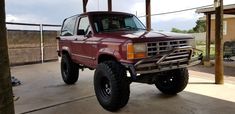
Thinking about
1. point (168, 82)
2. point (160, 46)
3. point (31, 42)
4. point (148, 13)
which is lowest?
point (168, 82)

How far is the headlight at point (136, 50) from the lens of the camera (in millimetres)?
4242

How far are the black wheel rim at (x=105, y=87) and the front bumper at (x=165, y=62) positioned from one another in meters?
0.66

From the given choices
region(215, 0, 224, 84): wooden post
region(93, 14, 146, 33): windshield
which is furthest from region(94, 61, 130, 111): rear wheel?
region(215, 0, 224, 84): wooden post

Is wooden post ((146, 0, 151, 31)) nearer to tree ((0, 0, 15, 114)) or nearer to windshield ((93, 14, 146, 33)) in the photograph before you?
windshield ((93, 14, 146, 33))

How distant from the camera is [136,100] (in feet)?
17.4

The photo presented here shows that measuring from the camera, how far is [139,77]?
15.0 feet

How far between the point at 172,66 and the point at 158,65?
1.23 feet

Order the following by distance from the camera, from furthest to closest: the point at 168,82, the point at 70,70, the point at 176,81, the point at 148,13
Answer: the point at 148,13 → the point at 70,70 → the point at 168,82 → the point at 176,81

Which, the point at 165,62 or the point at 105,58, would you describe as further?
the point at 105,58

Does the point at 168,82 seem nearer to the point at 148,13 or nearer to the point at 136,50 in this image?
the point at 136,50

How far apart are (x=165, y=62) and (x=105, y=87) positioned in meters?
1.23

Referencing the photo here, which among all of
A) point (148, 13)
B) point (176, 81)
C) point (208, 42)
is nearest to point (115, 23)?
point (176, 81)

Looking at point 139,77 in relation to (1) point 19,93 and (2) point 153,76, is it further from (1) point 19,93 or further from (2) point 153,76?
(1) point 19,93

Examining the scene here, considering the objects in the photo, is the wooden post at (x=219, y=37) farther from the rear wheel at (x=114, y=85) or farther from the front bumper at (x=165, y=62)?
the rear wheel at (x=114, y=85)
